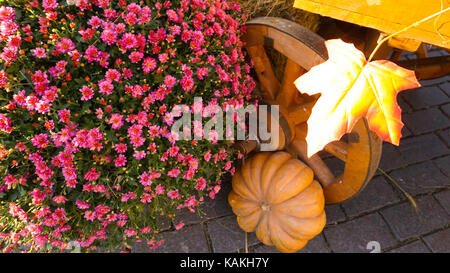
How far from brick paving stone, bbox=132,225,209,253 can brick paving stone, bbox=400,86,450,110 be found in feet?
6.15

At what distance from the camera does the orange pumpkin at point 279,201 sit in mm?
1569

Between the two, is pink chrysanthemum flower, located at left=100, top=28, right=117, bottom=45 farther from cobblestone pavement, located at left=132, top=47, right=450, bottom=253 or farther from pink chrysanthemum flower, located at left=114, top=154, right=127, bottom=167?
cobblestone pavement, located at left=132, top=47, right=450, bottom=253

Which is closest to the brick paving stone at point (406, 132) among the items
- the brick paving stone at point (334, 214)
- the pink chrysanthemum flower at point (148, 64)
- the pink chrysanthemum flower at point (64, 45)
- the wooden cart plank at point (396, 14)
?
the brick paving stone at point (334, 214)

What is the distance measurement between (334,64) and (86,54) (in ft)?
2.67

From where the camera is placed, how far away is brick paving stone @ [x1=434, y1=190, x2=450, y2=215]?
187 cm

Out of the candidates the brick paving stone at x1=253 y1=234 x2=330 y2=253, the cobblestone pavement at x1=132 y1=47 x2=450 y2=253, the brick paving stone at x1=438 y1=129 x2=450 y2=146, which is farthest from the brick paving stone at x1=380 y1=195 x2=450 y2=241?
the brick paving stone at x1=438 y1=129 x2=450 y2=146

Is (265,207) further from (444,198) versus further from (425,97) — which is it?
(425,97)

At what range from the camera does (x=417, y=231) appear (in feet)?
5.83

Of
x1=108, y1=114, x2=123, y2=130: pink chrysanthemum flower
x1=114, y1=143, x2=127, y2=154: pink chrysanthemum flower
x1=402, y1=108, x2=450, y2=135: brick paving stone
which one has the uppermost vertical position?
x1=108, y1=114, x2=123, y2=130: pink chrysanthemum flower

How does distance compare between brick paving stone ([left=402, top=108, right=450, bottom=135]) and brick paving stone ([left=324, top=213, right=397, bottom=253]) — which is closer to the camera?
brick paving stone ([left=324, top=213, right=397, bottom=253])

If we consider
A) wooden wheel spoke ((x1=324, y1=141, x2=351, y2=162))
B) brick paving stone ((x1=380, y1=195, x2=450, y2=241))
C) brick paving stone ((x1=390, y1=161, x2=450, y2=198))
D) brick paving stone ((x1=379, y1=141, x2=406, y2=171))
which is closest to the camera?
wooden wheel spoke ((x1=324, y1=141, x2=351, y2=162))

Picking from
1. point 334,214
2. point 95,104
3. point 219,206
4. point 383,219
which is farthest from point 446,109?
point 95,104

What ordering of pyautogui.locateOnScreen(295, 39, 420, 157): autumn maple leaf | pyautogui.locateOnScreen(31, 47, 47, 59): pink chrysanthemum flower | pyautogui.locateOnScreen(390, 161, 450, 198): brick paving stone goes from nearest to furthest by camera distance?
pyautogui.locateOnScreen(295, 39, 420, 157): autumn maple leaf
pyautogui.locateOnScreen(31, 47, 47, 59): pink chrysanthemum flower
pyautogui.locateOnScreen(390, 161, 450, 198): brick paving stone

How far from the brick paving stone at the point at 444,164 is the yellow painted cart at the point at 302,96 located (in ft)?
1.85
